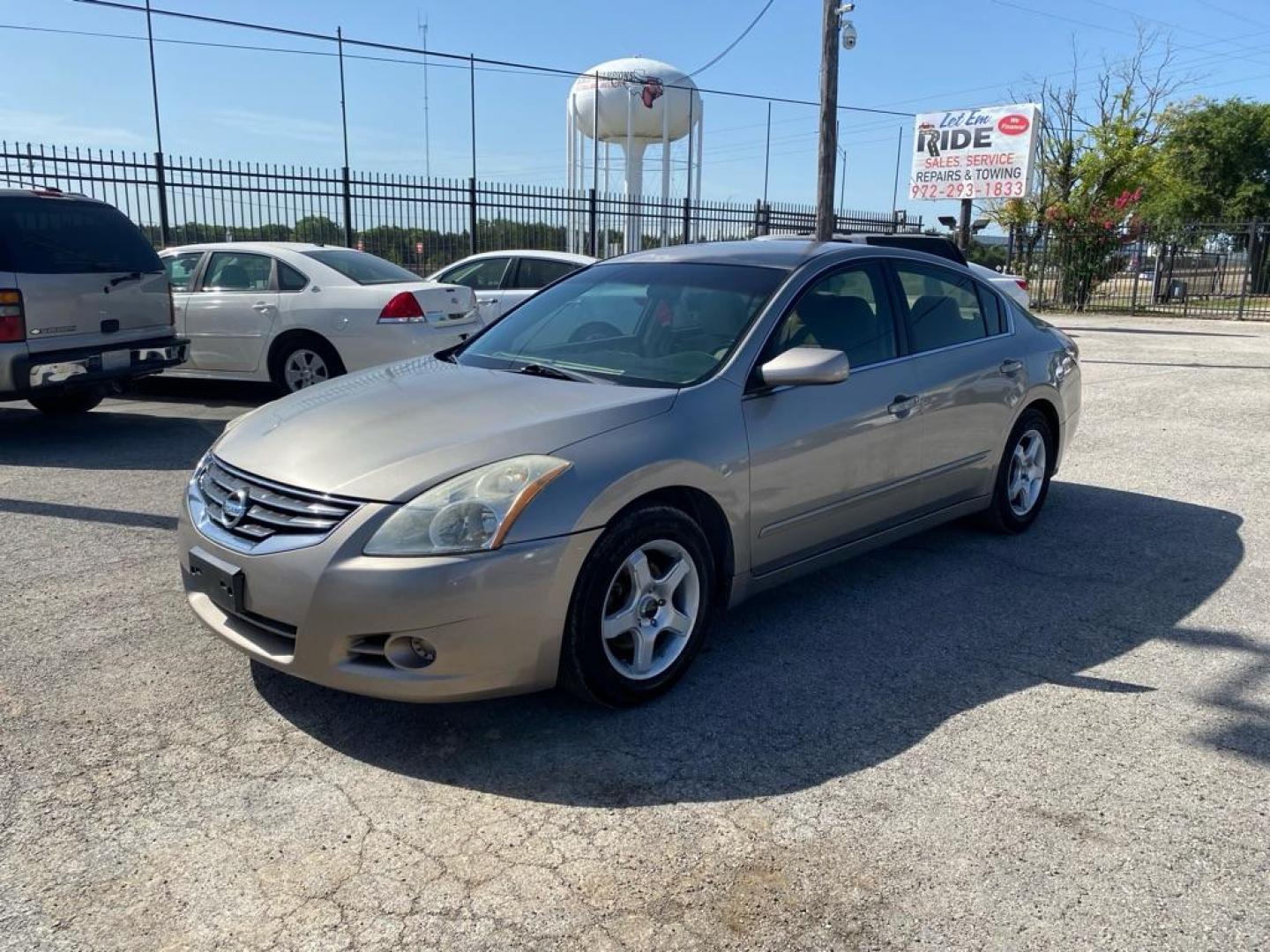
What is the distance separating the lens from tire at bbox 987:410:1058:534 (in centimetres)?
534

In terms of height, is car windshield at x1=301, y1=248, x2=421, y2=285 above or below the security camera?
below

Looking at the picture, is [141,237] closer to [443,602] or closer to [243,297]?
[243,297]

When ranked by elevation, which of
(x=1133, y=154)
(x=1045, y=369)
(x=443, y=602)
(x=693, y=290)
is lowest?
(x=443, y=602)

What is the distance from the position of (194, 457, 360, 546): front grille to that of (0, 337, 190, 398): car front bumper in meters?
4.43

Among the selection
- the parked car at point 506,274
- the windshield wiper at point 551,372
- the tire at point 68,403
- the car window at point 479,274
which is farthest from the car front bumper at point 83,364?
the windshield wiper at point 551,372

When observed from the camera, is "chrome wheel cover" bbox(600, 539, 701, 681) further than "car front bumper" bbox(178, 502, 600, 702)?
Yes

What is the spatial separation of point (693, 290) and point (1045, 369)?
2.30 meters

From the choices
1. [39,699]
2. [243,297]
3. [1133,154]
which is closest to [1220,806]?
[39,699]

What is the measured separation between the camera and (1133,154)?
2558 centimetres

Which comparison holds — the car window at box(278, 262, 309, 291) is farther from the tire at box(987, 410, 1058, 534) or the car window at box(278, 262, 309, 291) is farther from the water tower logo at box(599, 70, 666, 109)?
the water tower logo at box(599, 70, 666, 109)

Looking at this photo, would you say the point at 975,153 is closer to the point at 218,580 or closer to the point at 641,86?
the point at 641,86

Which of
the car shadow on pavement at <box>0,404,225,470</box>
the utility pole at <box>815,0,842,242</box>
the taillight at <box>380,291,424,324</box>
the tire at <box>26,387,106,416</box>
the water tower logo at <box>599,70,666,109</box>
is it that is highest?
the water tower logo at <box>599,70,666,109</box>

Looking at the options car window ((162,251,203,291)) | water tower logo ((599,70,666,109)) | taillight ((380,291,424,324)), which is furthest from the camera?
water tower logo ((599,70,666,109))

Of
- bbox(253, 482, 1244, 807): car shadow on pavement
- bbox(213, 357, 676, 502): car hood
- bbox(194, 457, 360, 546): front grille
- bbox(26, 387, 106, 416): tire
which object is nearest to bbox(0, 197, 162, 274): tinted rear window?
bbox(26, 387, 106, 416): tire
